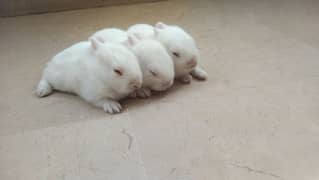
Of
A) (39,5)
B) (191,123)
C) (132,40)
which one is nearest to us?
(191,123)

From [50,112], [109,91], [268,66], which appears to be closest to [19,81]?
[50,112]

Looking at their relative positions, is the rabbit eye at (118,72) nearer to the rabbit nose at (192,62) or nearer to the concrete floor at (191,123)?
the concrete floor at (191,123)

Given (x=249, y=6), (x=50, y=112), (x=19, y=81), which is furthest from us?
(x=249, y=6)

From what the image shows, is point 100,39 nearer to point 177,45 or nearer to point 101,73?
point 101,73

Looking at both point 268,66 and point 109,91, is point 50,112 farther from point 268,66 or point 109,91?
point 268,66

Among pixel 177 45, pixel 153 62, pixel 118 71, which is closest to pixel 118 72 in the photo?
pixel 118 71
